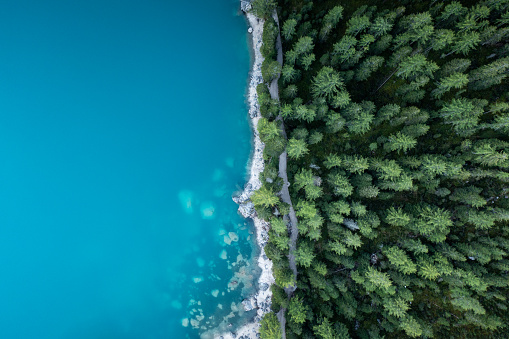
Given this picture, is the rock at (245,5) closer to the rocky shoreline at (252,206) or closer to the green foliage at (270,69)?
the rocky shoreline at (252,206)

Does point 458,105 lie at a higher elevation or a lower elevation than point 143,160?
lower

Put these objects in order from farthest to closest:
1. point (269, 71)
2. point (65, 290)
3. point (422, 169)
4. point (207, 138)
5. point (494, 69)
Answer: point (207, 138)
point (65, 290)
point (269, 71)
point (422, 169)
point (494, 69)

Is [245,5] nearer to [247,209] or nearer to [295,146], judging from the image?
[295,146]

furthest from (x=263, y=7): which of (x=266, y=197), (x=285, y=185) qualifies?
(x=266, y=197)

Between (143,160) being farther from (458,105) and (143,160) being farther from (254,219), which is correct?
(458,105)

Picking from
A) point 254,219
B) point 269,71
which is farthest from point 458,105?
point 254,219

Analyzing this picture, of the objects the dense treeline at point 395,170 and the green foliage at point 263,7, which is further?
the green foliage at point 263,7

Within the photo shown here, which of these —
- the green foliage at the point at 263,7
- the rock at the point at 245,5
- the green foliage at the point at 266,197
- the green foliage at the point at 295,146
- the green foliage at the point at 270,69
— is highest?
the rock at the point at 245,5

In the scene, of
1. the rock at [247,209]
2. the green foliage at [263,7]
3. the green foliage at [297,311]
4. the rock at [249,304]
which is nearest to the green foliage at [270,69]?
the green foliage at [263,7]
